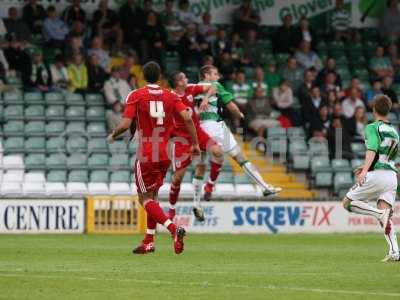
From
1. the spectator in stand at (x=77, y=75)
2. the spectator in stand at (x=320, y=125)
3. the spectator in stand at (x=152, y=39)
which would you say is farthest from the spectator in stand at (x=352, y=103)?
the spectator in stand at (x=77, y=75)

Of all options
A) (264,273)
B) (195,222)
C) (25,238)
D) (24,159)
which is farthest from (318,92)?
(264,273)

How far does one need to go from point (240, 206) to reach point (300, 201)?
1.30 metres

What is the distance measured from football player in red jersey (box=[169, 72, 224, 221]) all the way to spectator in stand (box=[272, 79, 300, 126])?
7.74m

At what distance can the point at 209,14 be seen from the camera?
28734mm

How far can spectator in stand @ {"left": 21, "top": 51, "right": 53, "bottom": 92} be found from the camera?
81.9 feet

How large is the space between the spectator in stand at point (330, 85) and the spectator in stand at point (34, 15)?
22.3 ft

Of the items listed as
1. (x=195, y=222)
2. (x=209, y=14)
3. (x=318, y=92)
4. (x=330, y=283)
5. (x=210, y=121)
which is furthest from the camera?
(x=209, y=14)

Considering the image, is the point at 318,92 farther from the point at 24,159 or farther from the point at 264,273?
the point at 264,273

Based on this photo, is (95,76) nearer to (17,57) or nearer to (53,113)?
(53,113)

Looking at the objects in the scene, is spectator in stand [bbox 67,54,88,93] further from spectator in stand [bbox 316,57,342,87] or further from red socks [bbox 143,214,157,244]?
red socks [bbox 143,214,157,244]

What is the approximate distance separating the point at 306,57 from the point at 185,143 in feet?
34.9

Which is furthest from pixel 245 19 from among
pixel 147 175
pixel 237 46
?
pixel 147 175

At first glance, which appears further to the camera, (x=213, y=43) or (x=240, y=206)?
(x=213, y=43)

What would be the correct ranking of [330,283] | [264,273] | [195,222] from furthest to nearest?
[195,222] → [264,273] → [330,283]
